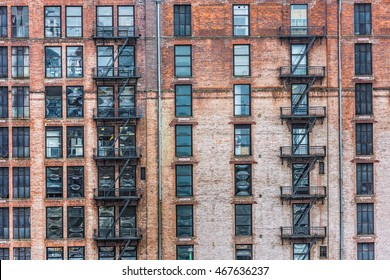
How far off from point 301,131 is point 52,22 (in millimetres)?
18430

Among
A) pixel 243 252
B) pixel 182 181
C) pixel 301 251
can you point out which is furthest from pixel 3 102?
pixel 301 251

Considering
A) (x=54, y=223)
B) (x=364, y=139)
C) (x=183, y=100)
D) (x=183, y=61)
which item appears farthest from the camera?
(x=364, y=139)

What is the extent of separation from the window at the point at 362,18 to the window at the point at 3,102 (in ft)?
79.4

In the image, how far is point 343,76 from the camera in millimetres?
44344

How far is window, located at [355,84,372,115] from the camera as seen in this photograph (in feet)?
146

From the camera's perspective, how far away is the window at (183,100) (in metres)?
44.2

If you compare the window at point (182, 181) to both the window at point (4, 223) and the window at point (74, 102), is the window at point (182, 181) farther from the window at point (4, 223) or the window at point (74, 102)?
the window at point (4, 223)

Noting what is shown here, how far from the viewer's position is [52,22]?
1740 inches

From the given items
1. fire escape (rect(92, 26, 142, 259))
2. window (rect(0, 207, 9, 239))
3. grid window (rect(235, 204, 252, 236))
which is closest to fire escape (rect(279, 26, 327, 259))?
grid window (rect(235, 204, 252, 236))

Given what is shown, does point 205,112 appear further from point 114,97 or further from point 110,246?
point 110,246

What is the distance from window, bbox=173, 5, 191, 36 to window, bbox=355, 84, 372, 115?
1219 centimetres

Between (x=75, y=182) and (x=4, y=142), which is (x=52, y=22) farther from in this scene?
(x=75, y=182)

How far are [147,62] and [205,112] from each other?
17.0 feet

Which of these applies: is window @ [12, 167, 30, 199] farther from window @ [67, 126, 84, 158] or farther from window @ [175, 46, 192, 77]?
window @ [175, 46, 192, 77]
